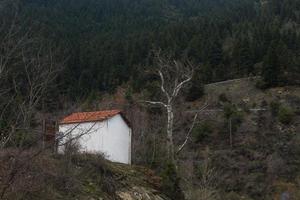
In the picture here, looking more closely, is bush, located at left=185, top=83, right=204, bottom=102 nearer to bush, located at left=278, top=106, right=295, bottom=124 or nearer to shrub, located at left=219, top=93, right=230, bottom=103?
shrub, located at left=219, top=93, right=230, bottom=103

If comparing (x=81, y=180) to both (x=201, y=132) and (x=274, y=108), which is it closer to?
(x=201, y=132)

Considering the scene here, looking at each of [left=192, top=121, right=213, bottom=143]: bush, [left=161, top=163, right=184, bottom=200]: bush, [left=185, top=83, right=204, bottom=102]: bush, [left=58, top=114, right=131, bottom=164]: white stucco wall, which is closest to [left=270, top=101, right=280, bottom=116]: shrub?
[left=192, top=121, right=213, bottom=143]: bush

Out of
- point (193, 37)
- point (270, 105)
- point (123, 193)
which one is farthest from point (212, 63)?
point (123, 193)

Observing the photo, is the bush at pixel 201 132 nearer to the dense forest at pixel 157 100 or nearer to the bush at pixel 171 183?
the dense forest at pixel 157 100

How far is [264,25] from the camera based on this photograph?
88.8 m

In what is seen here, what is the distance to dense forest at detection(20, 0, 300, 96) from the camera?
6919 centimetres

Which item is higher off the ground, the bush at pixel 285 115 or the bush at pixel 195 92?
the bush at pixel 195 92

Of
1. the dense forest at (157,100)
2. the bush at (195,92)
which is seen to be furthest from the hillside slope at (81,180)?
the bush at (195,92)

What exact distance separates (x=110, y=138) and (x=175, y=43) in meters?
58.4

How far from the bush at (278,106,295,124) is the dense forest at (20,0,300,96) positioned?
12.1m

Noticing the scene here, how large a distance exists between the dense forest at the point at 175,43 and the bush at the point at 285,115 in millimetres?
12148

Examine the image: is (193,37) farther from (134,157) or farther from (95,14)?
(134,157)

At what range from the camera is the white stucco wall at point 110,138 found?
75.4 feet

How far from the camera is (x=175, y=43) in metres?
80.8
